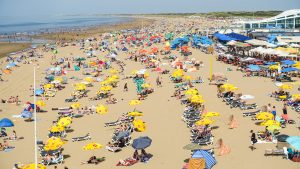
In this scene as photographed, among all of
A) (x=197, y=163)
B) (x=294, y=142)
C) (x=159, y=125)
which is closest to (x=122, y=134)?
(x=159, y=125)

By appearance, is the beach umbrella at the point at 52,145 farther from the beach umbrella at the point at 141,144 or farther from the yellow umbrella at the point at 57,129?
the beach umbrella at the point at 141,144

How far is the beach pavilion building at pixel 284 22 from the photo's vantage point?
151 ft

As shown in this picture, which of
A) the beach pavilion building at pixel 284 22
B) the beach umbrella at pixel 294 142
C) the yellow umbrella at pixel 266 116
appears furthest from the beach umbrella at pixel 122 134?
the beach pavilion building at pixel 284 22

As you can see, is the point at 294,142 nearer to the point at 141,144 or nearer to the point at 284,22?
the point at 141,144

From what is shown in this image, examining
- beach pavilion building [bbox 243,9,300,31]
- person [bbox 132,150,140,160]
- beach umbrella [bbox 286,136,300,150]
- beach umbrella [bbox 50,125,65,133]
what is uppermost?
beach pavilion building [bbox 243,9,300,31]

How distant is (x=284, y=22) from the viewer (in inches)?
1893

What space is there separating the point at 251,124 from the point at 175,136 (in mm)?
3905

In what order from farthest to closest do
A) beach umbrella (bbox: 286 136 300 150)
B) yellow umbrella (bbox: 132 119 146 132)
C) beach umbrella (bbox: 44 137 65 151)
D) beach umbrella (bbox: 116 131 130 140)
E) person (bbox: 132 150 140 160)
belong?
yellow umbrella (bbox: 132 119 146 132) < beach umbrella (bbox: 116 131 130 140) < beach umbrella (bbox: 44 137 65 151) < person (bbox: 132 150 140 160) < beach umbrella (bbox: 286 136 300 150)

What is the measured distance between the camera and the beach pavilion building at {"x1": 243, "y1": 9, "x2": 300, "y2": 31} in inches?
1806

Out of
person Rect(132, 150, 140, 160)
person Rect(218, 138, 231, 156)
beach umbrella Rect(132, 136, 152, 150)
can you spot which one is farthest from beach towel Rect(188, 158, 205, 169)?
person Rect(132, 150, 140, 160)

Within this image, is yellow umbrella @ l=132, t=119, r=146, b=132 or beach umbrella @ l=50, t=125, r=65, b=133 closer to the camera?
beach umbrella @ l=50, t=125, r=65, b=133

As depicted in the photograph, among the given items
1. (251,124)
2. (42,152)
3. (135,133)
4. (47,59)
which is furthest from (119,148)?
(47,59)

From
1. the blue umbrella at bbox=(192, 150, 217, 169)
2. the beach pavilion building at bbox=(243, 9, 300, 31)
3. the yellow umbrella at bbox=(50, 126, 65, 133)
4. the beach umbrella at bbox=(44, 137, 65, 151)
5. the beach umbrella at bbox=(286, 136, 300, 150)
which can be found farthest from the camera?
the beach pavilion building at bbox=(243, 9, 300, 31)

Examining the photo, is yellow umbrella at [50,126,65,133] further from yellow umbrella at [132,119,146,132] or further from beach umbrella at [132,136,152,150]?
beach umbrella at [132,136,152,150]
